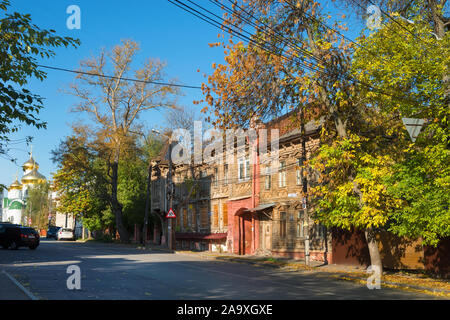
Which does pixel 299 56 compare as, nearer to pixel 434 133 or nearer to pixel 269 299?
pixel 434 133

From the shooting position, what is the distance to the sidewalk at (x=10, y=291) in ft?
35.2

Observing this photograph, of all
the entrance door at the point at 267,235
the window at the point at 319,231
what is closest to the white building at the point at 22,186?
the entrance door at the point at 267,235

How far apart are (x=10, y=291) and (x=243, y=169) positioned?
23.3m

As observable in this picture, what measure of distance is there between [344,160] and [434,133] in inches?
125

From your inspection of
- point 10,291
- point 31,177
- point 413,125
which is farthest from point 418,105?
point 31,177

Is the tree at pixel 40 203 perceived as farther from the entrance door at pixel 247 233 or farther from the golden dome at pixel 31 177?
the entrance door at pixel 247 233

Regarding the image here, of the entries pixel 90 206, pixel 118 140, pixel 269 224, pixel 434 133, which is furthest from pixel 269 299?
pixel 90 206

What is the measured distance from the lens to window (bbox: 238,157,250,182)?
1307 inches

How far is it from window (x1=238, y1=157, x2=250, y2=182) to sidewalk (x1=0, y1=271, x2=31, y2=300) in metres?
20.8

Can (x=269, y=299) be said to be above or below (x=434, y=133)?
below

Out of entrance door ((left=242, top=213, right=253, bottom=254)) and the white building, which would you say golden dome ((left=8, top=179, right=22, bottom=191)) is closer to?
the white building

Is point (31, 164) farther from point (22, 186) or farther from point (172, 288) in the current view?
point (172, 288)

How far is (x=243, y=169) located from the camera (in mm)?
33875

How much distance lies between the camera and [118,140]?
46.2 meters
